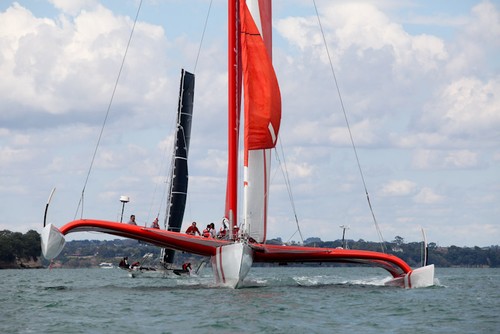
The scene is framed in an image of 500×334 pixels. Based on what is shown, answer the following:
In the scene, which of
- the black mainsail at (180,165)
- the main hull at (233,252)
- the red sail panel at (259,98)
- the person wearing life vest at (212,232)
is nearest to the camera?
the main hull at (233,252)

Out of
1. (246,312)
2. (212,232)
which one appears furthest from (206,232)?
(246,312)

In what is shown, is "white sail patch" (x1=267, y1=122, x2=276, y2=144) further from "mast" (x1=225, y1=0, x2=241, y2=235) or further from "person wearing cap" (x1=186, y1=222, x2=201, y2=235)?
"person wearing cap" (x1=186, y1=222, x2=201, y2=235)

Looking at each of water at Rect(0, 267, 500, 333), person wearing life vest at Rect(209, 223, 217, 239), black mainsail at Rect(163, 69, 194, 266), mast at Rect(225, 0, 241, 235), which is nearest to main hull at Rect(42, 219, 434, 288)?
person wearing life vest at Rect(209, 223, 217, 239)

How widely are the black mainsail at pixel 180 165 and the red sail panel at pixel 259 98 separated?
52.0 ft

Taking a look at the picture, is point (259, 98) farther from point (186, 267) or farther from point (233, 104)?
point (186, 267)

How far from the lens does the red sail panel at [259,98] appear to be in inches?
1095

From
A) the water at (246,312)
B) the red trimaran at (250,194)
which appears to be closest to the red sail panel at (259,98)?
the red trimaran at (250,194)

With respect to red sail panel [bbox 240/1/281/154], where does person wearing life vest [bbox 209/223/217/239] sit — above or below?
below

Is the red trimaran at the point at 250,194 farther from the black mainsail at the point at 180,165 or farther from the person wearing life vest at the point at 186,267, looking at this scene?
the person wearing life vest at the point at 186,267

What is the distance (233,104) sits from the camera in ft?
98.3

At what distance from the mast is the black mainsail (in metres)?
13.8

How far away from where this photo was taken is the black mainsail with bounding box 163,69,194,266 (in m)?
43.8

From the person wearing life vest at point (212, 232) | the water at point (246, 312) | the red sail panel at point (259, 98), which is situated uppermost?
the red sail panel at point (259, 98)

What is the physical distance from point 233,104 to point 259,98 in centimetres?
224
